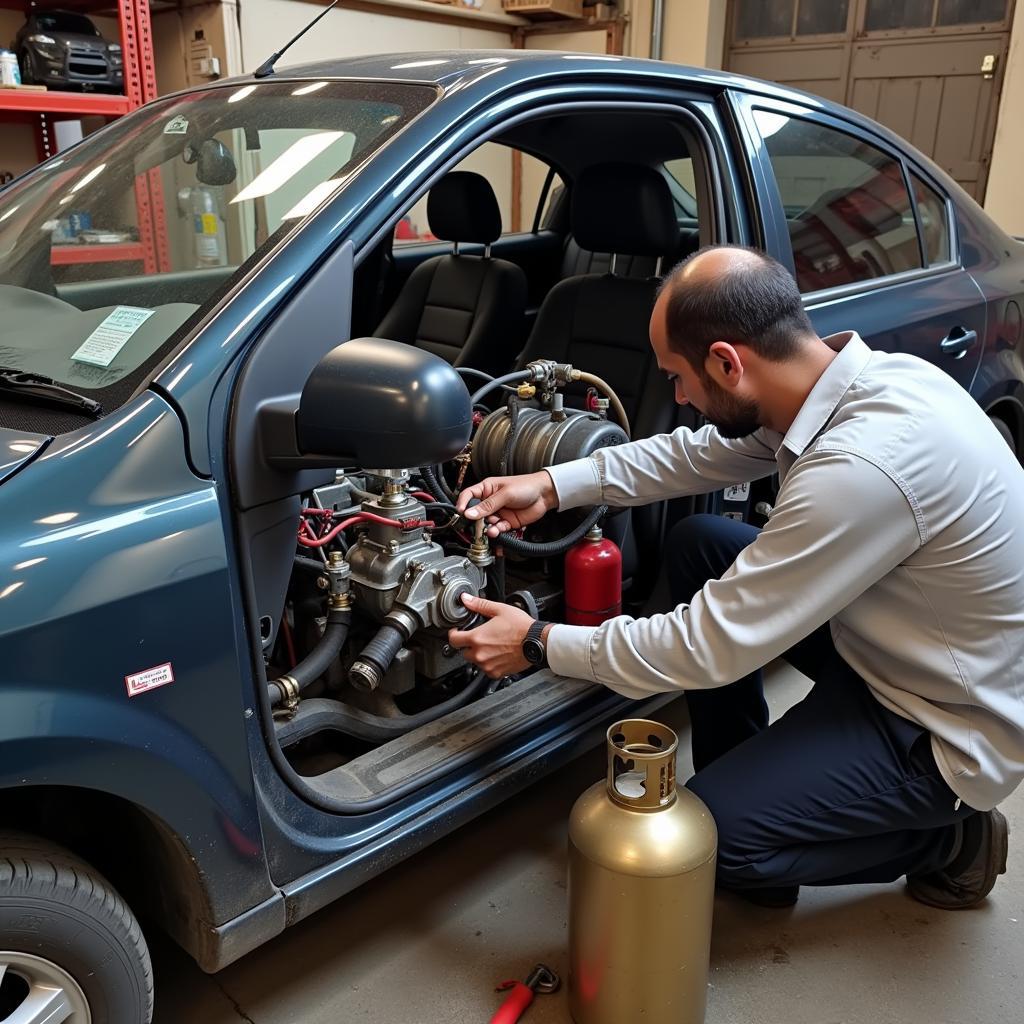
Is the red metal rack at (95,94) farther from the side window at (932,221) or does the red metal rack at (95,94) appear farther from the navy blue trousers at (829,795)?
the navy blue trousers at (829,795)

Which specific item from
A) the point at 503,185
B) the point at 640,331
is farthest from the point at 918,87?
the point at 640,331

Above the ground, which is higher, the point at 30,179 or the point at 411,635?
the point at 30,179

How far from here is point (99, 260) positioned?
1772 mm

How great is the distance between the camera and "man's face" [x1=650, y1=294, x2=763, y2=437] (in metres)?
1.69

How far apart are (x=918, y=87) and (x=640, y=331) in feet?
16.1

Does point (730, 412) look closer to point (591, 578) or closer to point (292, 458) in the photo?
point (591, 578)

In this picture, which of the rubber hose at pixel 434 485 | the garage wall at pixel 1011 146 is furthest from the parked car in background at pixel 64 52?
the garage wall at pixel 1011 146

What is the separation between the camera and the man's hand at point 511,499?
202cm

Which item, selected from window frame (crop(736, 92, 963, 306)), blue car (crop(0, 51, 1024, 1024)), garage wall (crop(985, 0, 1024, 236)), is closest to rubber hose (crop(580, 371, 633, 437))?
blue car (crop(0, 51, 1024, 1024))

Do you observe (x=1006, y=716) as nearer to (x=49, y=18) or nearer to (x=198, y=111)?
(x=198, y=111)

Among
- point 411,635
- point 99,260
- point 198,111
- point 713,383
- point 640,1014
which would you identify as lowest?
point 640,1014

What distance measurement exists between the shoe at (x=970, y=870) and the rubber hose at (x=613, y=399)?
3.54 ft

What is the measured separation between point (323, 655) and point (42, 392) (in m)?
0.64

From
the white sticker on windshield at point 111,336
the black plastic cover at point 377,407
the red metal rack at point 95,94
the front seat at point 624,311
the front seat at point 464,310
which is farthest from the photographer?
the red metal rack at point 95,94
